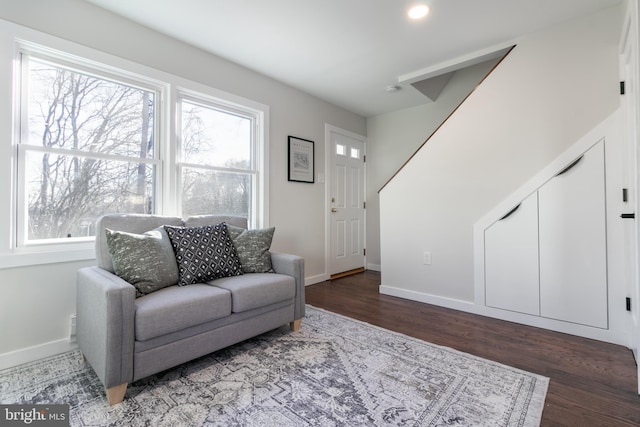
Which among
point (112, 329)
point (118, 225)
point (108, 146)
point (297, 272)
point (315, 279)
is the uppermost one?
point (108, 146)

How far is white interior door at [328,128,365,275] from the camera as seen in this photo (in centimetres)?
414

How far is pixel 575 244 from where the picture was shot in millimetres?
2262

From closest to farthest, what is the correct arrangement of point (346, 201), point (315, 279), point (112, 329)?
point (112, 329) < point (315, 279) < point (346, 201)

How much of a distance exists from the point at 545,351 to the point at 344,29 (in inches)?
110

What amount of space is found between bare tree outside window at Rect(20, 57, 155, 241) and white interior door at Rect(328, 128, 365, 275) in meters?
2.32

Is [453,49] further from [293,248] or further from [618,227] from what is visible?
[293,248]

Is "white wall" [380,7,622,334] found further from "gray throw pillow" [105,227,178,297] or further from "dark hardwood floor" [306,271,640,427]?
"gray throw pillow" [105,227,178,297]

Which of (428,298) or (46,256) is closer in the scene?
(46,256)

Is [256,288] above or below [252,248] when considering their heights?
below

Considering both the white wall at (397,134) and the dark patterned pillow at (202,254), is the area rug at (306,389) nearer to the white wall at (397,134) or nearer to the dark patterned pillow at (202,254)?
the dark patterned pillow at (202,254)

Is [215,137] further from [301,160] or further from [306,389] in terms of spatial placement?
[306,389]

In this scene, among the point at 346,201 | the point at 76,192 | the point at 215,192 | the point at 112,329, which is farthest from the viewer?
the point at 346,201

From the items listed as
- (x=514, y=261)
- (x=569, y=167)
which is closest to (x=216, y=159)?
(x=514, y=261)

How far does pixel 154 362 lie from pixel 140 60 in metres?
2.22
